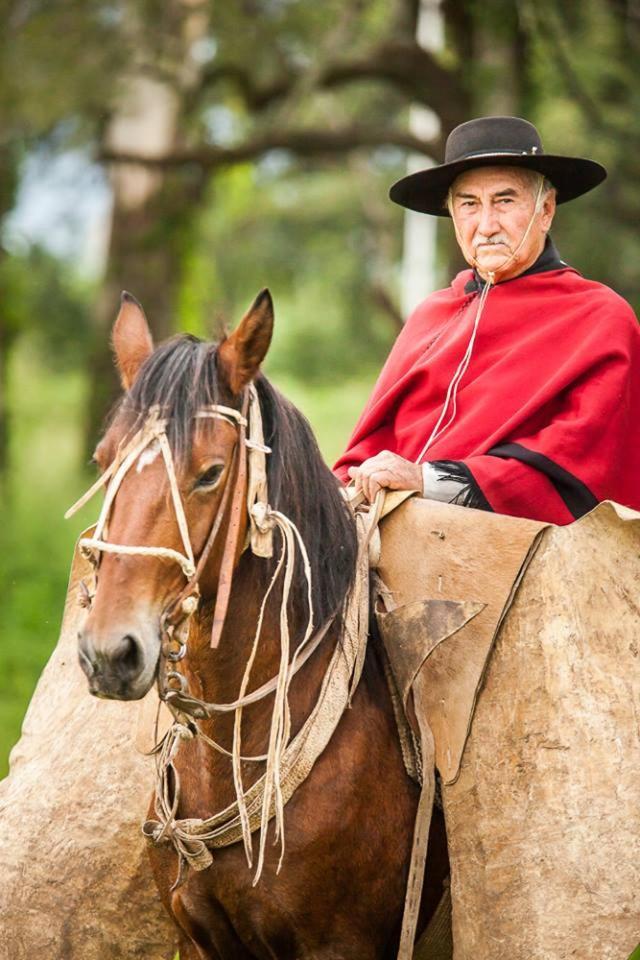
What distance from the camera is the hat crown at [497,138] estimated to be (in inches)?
182

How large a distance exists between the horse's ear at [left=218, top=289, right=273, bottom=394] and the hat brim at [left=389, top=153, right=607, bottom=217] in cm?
149

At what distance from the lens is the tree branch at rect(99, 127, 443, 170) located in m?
14.0

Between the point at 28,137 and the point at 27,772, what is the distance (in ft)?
34.3

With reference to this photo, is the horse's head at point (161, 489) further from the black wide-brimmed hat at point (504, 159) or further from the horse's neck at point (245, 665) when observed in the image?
the black wide-brimmed hat at point (504, 159)

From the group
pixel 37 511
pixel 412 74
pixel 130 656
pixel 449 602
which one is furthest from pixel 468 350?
pixel 37 511

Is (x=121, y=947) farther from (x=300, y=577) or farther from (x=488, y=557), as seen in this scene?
(x=488, y=557)

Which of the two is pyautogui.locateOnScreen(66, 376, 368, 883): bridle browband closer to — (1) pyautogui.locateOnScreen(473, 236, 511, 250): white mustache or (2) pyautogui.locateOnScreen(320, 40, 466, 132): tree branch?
(1) pyautogui.locateOnScreen(473, 236, 511, 250): white mustache

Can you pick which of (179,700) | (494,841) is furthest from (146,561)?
(494,841)

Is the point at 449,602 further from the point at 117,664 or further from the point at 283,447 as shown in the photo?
the point at 117,664

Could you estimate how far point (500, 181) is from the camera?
4652 mm

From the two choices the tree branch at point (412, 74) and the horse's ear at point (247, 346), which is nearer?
the horse's ear at point (247, 346)

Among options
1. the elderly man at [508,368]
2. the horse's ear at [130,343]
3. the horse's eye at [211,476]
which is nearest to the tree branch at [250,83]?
the elderly man at [508,368]

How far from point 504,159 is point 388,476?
4.09ft

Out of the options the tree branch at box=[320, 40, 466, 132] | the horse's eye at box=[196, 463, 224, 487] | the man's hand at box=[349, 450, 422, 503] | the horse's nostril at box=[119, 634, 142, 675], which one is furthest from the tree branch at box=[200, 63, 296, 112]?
the horse's nostril at box=[119, 634, 142, 675]
